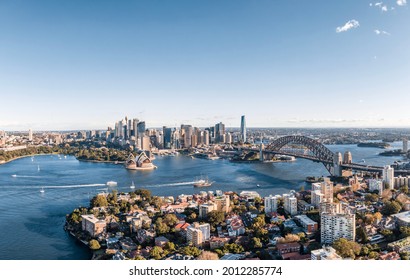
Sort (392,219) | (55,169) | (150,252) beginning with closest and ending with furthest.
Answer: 1. (150,252)
2. (392,219)
3. (55,169)

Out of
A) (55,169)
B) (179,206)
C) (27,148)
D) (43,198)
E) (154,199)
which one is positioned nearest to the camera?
(179,206)

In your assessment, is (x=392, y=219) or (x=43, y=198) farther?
(x=43, y=198)

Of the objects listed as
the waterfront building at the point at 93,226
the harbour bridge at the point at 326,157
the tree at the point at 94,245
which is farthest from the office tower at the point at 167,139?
the tree at the point at 94,245

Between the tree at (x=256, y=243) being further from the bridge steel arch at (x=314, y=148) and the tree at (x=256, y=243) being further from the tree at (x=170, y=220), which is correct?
the bridge steel arch at (x=314, y=148)

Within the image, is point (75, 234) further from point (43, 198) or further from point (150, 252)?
point (43, 198)
